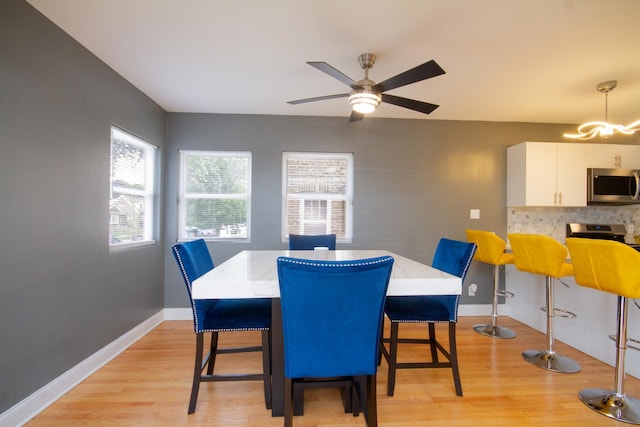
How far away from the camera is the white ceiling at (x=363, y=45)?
66.2 inches

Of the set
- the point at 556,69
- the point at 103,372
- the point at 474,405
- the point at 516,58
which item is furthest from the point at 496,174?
the point at 103,372

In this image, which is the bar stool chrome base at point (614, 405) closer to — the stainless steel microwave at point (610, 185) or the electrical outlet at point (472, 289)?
the electrical outlet at point (472, 289)

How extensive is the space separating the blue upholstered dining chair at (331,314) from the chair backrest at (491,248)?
195 centimetres

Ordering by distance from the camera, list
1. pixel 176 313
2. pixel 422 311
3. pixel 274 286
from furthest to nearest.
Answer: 1. pixel 176 313
2. pixel 422 311
3. pixel 274 286

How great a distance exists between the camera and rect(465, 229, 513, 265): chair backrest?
278 cm

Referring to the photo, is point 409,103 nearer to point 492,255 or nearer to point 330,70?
point 330,70

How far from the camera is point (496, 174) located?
360cm

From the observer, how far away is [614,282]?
5.50ft

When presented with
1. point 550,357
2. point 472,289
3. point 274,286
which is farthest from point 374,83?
point 472,289

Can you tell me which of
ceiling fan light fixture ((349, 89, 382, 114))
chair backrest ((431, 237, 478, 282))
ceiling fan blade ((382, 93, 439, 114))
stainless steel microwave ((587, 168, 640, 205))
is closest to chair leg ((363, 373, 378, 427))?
chair backrest ((431, 237, 478, 282))

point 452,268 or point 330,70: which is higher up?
point 330,70

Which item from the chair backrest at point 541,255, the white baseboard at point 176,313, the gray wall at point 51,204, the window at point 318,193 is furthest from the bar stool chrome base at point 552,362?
the gray wall at point 51,204

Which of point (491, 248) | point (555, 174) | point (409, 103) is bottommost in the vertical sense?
point (491, 248)

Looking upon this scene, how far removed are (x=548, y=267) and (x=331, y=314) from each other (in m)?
2.01
